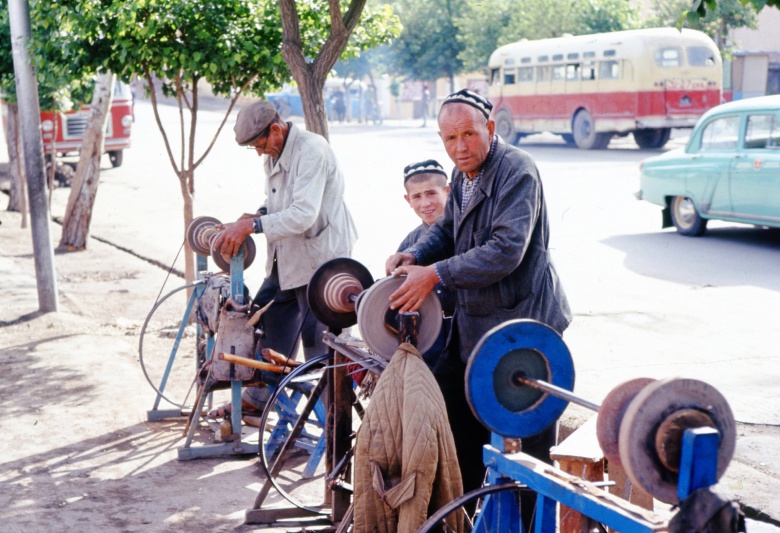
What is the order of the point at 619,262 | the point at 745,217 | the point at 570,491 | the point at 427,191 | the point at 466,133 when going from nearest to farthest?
the point at 570,491, the point at 466,133, the point at 427,191, the point at 619,262, the point at 745,217

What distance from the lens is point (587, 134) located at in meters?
24.8

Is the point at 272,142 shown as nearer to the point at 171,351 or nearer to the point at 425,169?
the point at 425,169

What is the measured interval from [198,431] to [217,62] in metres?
2.73

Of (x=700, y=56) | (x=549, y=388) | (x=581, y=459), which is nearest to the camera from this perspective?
(x=549, y=388)

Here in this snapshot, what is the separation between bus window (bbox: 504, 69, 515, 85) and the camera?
27.5m

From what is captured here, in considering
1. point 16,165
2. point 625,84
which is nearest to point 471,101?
point 16,165

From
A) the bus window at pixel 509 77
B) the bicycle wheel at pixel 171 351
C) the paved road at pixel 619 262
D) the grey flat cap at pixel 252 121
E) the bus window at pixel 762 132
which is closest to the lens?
the grey flat cap at pixel 252 121

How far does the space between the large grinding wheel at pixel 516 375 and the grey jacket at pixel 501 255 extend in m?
0.54

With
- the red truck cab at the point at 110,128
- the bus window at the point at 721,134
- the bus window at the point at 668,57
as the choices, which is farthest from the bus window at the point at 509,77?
the bus window at the point at 721,134

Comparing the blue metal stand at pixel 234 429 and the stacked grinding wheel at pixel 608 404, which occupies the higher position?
the stacked grinding wheel at pixel 608 404

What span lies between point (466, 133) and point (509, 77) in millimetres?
25149

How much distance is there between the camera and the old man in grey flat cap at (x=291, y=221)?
4895 mm

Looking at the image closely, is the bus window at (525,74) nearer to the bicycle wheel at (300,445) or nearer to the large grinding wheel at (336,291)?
the bicycle wheel at (300,445)

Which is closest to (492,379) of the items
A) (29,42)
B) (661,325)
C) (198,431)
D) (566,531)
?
(566,531)
